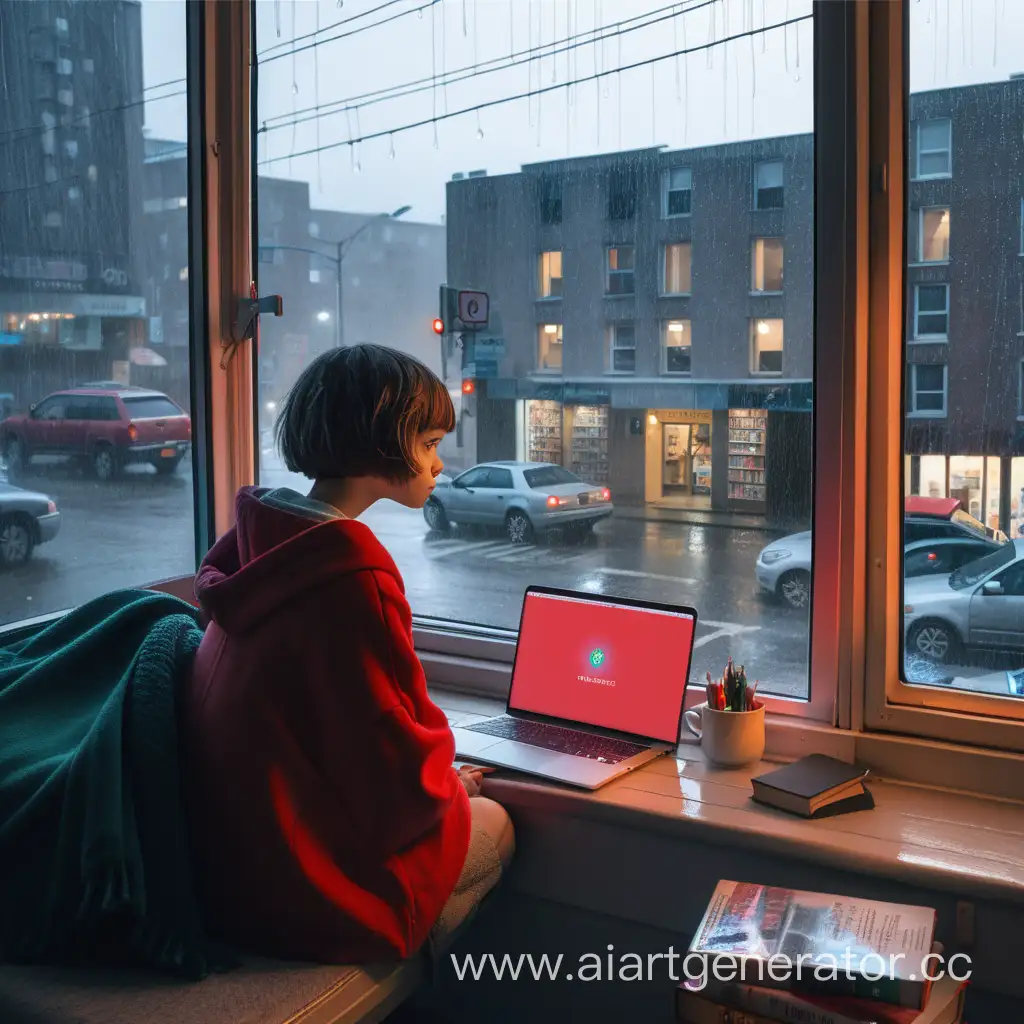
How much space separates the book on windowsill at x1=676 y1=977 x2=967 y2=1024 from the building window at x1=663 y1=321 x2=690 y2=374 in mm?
1143

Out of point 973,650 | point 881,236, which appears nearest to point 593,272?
point 881,236

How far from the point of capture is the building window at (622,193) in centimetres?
210

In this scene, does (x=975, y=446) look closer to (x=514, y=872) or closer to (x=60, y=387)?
(x=514, y=872)

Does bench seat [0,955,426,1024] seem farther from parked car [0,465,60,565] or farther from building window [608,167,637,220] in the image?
building window [608,167,637,220]

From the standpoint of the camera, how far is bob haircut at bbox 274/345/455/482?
60.4 inches

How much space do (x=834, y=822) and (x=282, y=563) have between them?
3.05ft

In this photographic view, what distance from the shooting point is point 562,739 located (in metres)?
1.98

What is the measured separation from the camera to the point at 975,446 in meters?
1.79

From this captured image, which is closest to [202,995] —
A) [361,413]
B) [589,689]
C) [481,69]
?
[361,413]

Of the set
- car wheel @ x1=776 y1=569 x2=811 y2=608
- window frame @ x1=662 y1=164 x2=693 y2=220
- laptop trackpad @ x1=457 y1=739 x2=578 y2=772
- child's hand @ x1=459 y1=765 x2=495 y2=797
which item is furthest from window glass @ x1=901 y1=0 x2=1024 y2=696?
child's hand @ x1=459 y1=765 x2=495 y2=797

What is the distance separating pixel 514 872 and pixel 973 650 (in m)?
0.88

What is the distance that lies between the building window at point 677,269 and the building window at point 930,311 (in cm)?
44

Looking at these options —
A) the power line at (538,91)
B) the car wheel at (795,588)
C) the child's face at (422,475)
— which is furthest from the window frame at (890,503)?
the child's face at (422,475)

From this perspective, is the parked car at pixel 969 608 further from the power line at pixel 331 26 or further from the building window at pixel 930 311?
the power line at pixel 331 26
